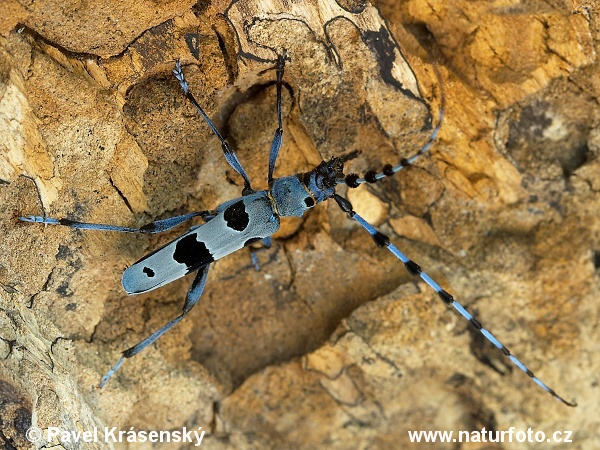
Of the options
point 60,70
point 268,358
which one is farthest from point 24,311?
point 268,358

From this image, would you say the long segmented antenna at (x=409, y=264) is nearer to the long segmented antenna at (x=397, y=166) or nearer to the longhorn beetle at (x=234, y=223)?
the longhorn beetle at (x=234, y=223)

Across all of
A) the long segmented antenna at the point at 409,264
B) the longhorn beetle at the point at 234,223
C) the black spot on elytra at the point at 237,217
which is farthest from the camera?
the long segmented antenna at the point at 409,264

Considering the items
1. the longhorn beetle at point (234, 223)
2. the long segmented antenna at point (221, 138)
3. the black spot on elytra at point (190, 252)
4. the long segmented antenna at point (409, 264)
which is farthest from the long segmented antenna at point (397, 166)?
the black spot on elytra at point (190, 252)

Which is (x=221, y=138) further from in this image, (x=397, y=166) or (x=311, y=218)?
(x=397, y=166)

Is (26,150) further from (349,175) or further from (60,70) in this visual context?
(349,175)

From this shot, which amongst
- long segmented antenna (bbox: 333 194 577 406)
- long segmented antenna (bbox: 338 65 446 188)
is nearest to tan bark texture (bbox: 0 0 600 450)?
long segmented antenna (bbox: 338 65 446 188)

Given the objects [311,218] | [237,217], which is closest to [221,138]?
[237,217]

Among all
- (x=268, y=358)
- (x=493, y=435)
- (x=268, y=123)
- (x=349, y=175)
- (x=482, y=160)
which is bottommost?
(x=493, y=435)
